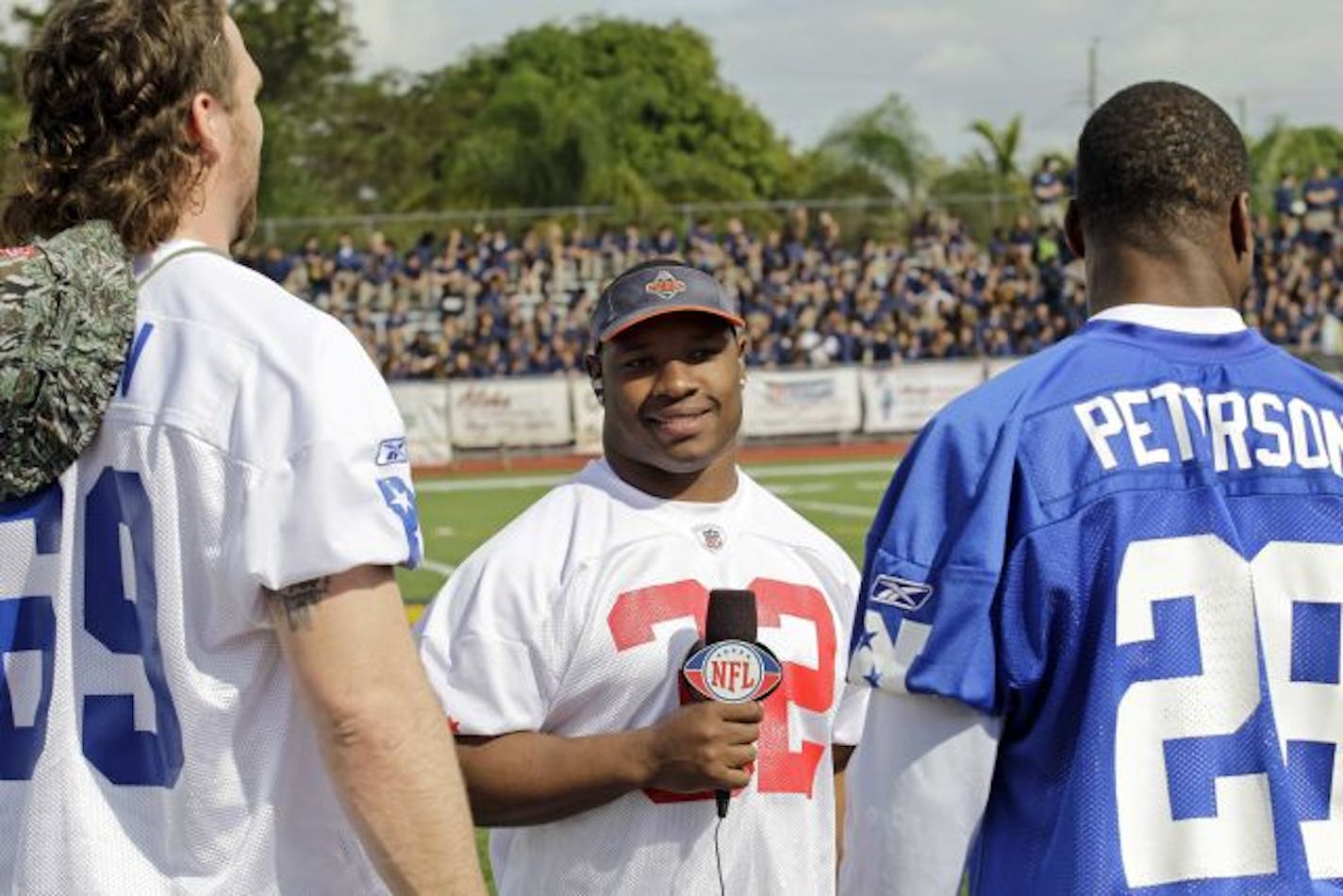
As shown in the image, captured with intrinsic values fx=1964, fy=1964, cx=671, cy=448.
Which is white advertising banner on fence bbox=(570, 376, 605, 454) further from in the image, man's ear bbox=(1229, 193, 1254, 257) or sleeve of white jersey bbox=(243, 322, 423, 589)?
sleeve of white jersey bbox=(243, 322, 423, 589)

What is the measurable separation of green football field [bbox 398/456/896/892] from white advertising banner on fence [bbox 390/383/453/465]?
3.38ft

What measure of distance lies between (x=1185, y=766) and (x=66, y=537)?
1403mm

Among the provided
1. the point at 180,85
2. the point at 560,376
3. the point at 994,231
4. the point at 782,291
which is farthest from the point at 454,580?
the point at 994,231

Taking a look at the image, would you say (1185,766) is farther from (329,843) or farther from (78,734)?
(78,734)

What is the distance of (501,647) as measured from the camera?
319 centimetres

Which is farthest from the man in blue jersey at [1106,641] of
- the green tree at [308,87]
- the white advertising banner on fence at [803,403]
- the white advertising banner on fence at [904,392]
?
the green tree at [308,87]

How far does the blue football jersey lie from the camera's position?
244 cm

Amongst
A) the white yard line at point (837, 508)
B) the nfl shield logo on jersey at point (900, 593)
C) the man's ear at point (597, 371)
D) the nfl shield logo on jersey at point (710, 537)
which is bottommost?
the white yard line at point (837, 508)

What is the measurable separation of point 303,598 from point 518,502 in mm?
18441

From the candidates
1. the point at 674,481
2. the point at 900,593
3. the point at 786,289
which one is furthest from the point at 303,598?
the point at 786,289

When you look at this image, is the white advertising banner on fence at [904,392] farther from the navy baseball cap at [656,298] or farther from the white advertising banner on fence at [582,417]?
the navy baseball cap at [656,298]

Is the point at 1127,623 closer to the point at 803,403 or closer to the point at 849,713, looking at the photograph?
the point at 849,713

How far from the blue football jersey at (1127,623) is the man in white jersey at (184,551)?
2.15 feet

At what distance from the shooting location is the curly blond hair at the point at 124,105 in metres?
2.35
